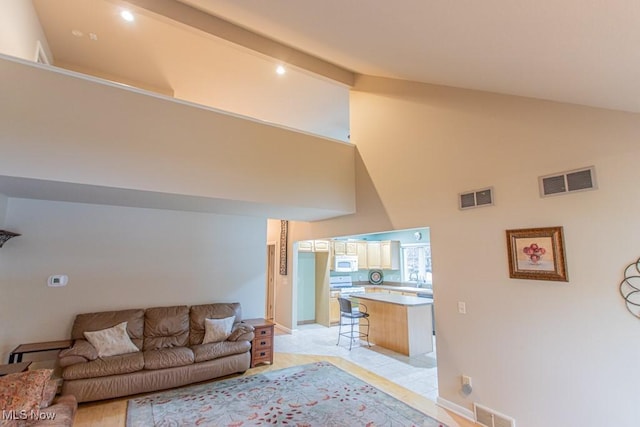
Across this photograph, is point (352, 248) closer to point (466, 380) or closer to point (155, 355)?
point (466, 380)

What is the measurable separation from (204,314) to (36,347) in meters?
1.90

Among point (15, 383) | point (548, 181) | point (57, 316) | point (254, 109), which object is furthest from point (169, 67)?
point (548, 181)

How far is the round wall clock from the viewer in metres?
8.41

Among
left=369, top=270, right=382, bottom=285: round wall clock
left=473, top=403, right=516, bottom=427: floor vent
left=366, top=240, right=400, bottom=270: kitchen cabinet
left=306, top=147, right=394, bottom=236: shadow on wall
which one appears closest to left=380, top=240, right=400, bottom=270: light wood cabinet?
left=366, top=240, right=400, bottom=270: kitchen cabinet

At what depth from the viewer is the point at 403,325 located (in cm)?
517

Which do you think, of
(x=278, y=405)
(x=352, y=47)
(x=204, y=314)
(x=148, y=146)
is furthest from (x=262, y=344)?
(x=352, y=47)

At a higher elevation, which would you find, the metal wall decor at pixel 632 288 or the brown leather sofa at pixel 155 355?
the metal wall decor at pixel 632 288

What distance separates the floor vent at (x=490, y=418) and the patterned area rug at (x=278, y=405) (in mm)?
385

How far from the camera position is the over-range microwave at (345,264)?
25.0 feet

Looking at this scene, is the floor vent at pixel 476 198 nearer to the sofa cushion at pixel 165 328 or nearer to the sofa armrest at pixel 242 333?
the sofa armrest at pixel 242 333

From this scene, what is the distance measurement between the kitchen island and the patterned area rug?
1.41 metres

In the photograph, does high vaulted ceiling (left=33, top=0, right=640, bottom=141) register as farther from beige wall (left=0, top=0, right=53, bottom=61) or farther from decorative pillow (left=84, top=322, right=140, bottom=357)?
decorative pillow (left=84, top=322, right=140, bottom=357)

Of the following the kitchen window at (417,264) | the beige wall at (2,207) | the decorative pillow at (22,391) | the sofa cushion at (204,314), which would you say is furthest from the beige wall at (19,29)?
the kitchen window at (417,264)

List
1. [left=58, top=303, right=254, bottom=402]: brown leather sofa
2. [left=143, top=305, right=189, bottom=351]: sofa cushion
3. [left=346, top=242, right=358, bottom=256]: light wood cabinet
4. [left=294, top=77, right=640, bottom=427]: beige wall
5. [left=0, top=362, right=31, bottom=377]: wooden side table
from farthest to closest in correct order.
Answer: [left=346, top=242, right=358, bottom=256]: light wood cabinet < [left=143, top=305, right=189, bottom=351]: sofa cushion < [left=58, top=303, right=254, bottom=402]: brown leather sofa < [left=0, top=362, right=31, bottom=377]: wooden side table < [left=294, top=77, right=640, bottom=427]: beige wall
